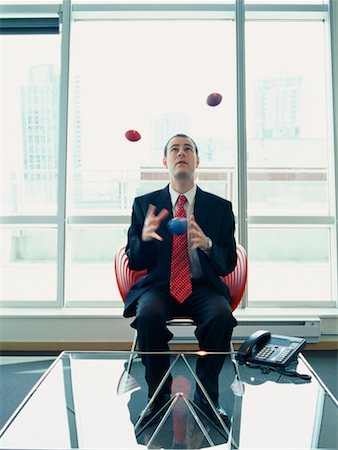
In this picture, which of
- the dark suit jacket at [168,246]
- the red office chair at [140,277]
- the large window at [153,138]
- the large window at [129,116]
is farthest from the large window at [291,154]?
the dark suit jacket at [168,246]

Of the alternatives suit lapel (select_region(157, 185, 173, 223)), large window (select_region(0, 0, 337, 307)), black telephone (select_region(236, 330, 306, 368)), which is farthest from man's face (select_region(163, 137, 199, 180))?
large window (select_region(0, 0, 337, 307))

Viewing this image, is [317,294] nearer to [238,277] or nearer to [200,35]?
[238,277]

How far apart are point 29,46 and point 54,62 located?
27 cm

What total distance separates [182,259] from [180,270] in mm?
63

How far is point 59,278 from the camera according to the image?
3604 mm

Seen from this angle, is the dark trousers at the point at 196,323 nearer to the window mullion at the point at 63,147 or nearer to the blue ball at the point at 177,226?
the blue ball at the point at 177,226

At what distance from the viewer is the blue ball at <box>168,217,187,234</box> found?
8.02ft

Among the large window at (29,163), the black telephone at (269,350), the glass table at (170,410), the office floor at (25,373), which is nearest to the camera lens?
the glass table at (170,410)

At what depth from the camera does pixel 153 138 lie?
3740mm

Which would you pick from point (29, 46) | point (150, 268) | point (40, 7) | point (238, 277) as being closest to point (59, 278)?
point (150, 268)

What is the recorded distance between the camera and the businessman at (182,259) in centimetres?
229

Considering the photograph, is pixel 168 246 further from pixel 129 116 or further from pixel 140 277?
pixel 129 116

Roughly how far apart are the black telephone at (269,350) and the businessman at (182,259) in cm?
27

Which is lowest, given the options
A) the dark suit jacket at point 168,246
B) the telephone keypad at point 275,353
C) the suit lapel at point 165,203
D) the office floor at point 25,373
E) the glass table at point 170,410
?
the office floor at point 25,373
